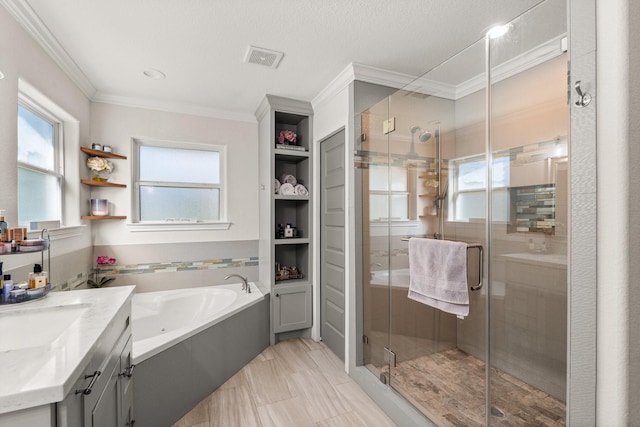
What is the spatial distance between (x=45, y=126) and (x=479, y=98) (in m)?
3.08

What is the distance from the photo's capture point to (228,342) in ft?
7.67

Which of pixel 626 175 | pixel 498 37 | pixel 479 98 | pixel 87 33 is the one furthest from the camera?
pixel 87 33

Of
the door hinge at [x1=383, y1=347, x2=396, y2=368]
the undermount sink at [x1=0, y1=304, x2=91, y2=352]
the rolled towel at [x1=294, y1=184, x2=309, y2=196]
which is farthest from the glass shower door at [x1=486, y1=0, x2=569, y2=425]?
the undermount sink at [x1=0, y1=304, x2=91, y2=352]

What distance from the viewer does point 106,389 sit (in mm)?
1136

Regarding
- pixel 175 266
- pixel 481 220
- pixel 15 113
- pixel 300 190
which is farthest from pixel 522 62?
pixel 175 266

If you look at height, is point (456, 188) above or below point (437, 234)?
above

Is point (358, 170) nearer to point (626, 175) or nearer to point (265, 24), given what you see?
point (265, 24)

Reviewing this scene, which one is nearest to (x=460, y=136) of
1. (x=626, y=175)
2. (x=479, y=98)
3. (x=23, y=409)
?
(x=479, y=98)

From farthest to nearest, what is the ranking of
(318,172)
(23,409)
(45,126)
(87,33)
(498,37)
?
1. (318,172)
2. (45,126)
3. (87,33)
4. (498,37)
5. (23,409)

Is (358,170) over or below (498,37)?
below

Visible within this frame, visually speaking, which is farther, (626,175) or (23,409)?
(626,175)

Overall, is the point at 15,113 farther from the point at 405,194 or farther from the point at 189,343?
the point at 405,194

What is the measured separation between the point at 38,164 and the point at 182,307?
162cm

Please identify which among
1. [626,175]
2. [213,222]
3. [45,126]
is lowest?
[213,222]
